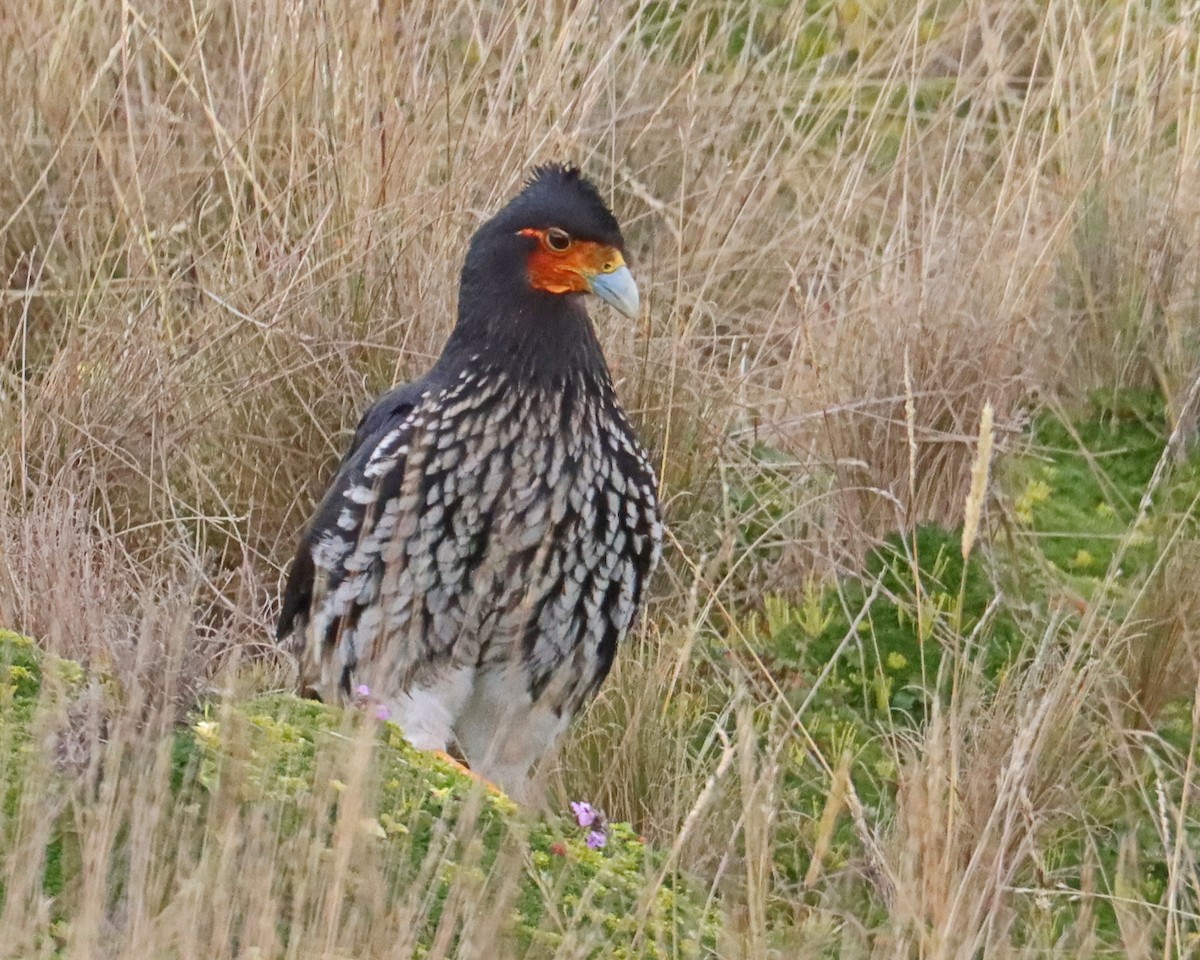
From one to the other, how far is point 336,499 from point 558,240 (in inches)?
24.5

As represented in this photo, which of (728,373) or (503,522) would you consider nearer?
(503,522)

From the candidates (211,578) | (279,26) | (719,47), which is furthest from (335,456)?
(719,47)

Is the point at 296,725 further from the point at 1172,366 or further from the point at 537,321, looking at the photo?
the point at 1172,366

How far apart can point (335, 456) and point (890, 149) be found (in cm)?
257

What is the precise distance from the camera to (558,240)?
3.85 m

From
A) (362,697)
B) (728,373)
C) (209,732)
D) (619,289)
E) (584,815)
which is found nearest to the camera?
(209,732)

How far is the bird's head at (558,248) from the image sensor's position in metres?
3.83

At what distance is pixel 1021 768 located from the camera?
283cm

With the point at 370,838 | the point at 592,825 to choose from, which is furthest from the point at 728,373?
the point at 370,838

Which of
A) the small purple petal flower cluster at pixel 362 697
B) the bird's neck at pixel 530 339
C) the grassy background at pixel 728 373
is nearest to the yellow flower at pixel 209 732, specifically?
the grassy background at pixel 728 373

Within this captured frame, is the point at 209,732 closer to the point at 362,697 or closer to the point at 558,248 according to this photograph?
the point at 362,697

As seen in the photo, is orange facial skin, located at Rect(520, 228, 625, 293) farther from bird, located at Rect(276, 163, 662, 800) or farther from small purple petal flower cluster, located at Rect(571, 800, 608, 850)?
small purple petal flower cluster, located at Rect(571, 800, 608, 850)

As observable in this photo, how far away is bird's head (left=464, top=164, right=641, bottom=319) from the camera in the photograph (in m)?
3.83

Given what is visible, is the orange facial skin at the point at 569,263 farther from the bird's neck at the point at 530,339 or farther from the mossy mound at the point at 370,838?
the mossy mound at the point at 370,838
